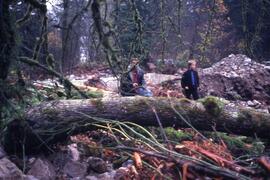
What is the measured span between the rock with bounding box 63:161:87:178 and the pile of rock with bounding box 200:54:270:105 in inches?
384

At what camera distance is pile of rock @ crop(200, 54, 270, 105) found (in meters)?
15.0

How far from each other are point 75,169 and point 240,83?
11.0 m

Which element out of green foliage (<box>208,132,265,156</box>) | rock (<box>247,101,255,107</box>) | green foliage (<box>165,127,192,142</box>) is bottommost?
rock (<box>247,101,255,107</box>)

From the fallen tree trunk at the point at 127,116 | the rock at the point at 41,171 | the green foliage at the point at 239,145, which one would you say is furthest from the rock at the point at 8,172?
the green foliage at the point at 239,145

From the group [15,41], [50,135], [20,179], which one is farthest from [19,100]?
[50,135]

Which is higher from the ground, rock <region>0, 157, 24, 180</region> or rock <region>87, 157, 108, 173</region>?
rock <region>0, 157, 24, 180</region>

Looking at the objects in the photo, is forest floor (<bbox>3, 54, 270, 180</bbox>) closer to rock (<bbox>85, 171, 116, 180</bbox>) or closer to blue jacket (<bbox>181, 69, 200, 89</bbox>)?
rock (<bbox>85, 171, 116, 180</bbox>)

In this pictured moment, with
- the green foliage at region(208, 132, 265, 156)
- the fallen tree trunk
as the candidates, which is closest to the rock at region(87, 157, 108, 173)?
the fallen tree trunk

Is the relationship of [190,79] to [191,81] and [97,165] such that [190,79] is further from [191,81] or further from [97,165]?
[97,165]

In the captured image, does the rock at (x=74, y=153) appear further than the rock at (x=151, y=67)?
No

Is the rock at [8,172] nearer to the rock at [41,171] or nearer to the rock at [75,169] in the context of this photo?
the rock at [41,171]

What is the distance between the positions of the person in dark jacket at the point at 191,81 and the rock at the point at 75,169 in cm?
596

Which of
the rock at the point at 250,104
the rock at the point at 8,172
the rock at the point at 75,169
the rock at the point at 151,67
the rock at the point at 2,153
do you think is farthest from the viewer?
the rock at the point at 151,67

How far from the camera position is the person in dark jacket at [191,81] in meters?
11.1
